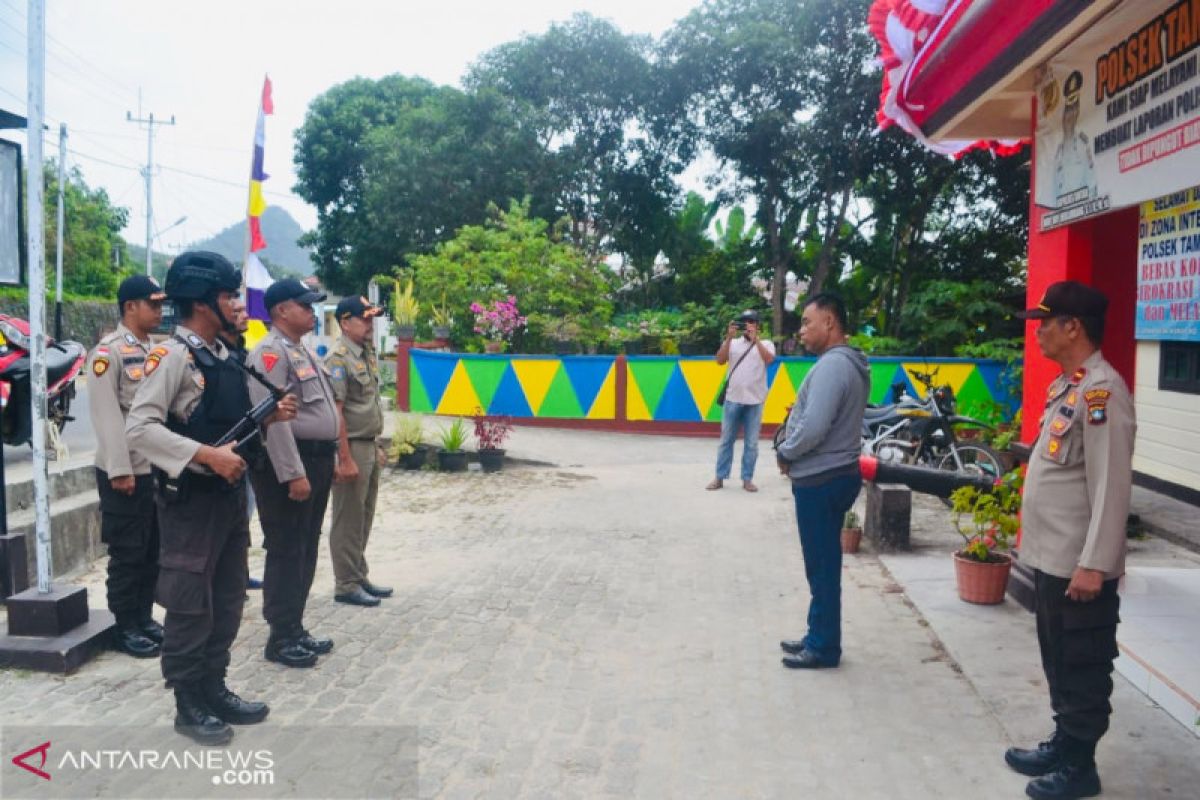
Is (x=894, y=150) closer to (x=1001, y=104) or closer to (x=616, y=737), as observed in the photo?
(x=1001, y=104)

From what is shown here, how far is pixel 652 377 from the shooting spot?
1438cm

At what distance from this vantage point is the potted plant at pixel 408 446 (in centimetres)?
1092

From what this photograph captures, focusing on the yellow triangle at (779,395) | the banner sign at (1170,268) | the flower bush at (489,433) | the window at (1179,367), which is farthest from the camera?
the yellow triangle at (779,395)

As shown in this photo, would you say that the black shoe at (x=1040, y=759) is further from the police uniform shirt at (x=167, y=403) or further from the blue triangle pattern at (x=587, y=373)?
the blue triangle pattern at (x=587, y=373)

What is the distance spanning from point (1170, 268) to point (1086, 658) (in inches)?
151

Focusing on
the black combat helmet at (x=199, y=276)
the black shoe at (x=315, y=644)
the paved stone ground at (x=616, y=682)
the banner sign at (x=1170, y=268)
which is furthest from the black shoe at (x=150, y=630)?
the banner sign at (x=1170, y=268)

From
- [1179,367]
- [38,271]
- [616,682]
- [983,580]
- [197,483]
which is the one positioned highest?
[38,271]

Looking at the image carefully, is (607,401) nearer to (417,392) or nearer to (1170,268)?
(417,392)

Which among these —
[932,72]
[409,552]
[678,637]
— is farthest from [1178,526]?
[409,552]

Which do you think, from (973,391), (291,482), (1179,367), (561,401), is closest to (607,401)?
(561,401)

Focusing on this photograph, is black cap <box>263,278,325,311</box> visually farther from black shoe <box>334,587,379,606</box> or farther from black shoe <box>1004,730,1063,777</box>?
black shoe <box>1004,730,1063,777</box>

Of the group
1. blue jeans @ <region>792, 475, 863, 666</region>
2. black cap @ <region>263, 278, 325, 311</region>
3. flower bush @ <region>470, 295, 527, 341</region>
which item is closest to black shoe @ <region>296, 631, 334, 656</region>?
black cap @ <region>263, 278, 325, 311</region>

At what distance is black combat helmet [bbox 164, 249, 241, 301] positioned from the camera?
3.63 meters

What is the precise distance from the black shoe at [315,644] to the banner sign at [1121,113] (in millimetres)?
4497
